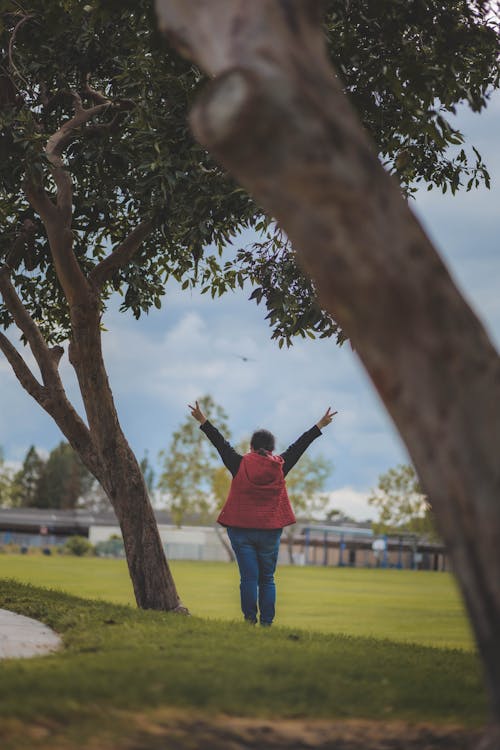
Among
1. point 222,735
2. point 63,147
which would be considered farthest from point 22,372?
point 222,735

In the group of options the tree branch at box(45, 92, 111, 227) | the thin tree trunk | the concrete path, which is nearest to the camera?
the concrete path

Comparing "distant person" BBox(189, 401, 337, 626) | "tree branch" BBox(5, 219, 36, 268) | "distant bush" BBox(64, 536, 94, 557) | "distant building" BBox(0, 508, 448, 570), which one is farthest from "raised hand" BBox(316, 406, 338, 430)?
"distant building" BBox(0, 508, 448, 570)

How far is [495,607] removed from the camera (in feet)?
12.7

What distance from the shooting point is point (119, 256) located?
40.9 ft

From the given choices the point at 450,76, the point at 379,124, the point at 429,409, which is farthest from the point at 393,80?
the point at 429,409

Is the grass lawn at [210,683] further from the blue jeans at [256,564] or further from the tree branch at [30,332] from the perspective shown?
the tree branch at [30,332]

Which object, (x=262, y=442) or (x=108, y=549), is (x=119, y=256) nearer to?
(x=262, y=442)

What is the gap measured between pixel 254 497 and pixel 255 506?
9 centimetres

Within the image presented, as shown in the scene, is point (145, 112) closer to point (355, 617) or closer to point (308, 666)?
point (308, 666)

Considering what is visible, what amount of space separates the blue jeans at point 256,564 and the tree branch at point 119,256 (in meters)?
4.50

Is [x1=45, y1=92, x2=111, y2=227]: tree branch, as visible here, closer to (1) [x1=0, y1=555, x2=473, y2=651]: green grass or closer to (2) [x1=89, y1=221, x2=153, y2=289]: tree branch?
(2) [x1=89, y1=221, x2=153, y2=289]: tree branch

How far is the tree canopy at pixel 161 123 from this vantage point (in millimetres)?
9070

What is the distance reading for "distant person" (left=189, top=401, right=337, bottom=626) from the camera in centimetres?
933

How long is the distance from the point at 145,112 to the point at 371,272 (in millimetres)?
6709
